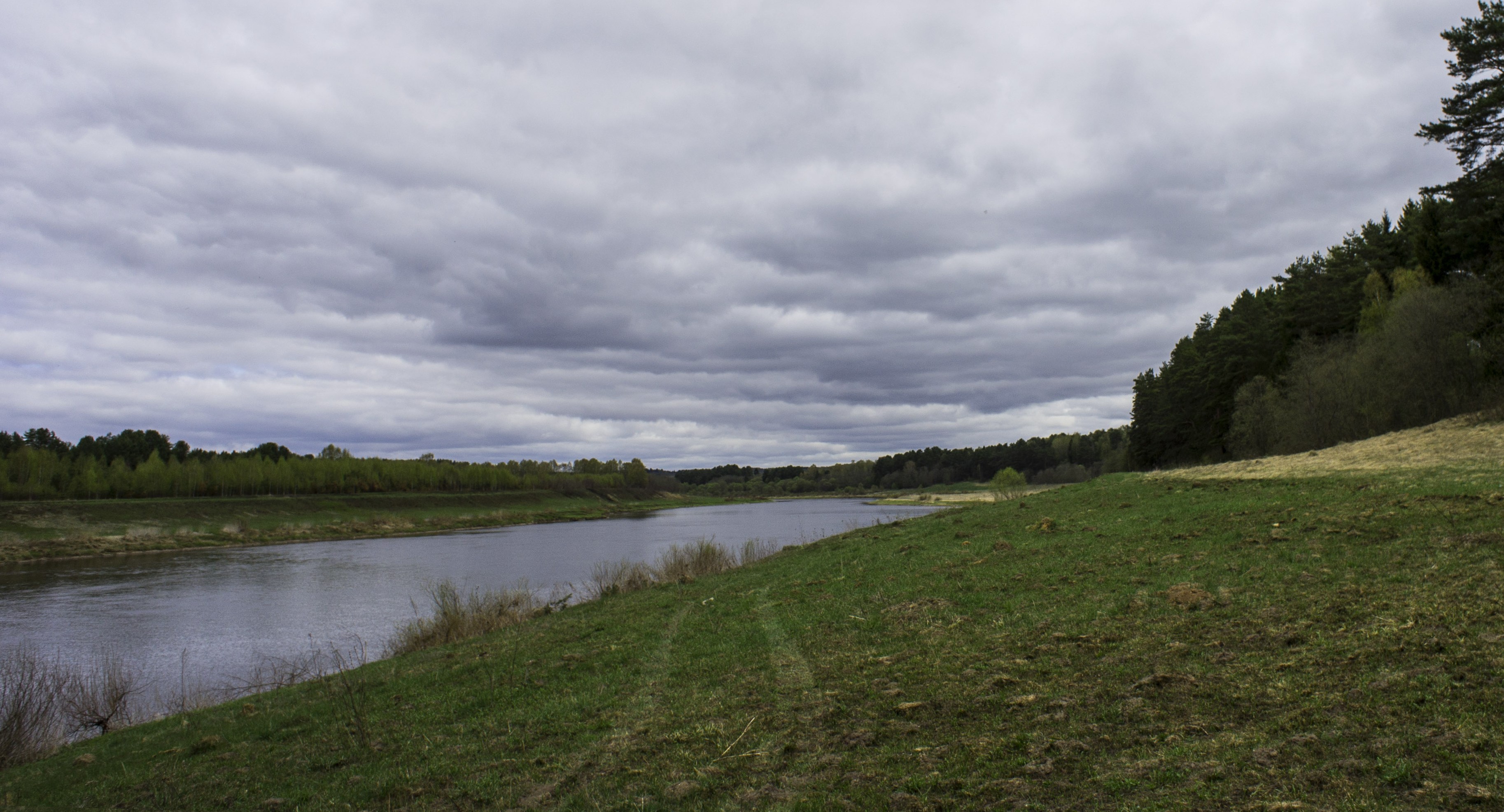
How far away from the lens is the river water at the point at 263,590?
2312 centimetres

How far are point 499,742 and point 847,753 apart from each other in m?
4.58

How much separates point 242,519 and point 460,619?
251 feet

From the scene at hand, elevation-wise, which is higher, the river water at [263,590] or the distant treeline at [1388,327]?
the distant treeline at [1388,327]

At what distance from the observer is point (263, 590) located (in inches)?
1491

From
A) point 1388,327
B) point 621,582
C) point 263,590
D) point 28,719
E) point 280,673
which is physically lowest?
point 263,590

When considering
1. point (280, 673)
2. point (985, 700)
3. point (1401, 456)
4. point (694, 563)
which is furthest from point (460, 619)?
point (1401, 456)

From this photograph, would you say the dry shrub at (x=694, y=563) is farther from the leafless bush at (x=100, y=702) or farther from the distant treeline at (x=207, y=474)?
the distant treeline at (x=207, y=474)

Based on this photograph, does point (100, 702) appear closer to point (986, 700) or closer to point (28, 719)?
point (28, 719)

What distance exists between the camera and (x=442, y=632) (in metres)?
19.7

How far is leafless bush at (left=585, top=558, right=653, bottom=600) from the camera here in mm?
23906

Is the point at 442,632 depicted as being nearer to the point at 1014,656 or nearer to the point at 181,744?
the point at 181,744

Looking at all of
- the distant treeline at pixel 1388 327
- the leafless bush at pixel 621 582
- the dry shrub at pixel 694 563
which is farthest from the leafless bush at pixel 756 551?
the distant treeline at pixel 1388 327

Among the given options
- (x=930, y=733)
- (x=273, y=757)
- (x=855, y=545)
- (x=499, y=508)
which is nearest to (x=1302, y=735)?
(x=930, y=733)

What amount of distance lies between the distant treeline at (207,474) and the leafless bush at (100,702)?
321 feet
